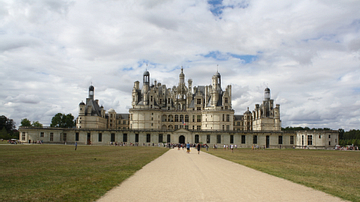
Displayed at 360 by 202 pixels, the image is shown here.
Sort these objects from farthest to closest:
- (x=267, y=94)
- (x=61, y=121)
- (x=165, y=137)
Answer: (x=61, y=121) < (x=267, y=94) < (x=165, y=137)

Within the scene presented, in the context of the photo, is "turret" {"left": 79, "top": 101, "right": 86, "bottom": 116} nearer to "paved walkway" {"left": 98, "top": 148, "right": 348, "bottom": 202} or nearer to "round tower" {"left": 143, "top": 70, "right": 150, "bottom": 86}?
"round tower" {"left": 143, "top": 70, "right": 150, "bottom": 86}

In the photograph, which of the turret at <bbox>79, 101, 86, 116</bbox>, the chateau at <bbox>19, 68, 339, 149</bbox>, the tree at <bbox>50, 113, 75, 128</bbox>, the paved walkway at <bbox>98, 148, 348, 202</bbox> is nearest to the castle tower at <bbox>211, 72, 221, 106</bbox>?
the chateau at <bbox>19, 68, 339, 149</bbox>

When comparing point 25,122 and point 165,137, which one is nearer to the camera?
point 165,137

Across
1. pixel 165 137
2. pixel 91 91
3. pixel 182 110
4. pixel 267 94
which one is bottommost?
pixel 165 137

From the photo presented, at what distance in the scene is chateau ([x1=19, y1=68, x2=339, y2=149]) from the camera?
8581cm

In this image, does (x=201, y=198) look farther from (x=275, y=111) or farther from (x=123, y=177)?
(x=275, y=111)

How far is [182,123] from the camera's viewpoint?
95688 millimetres

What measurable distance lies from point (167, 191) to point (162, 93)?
89.4 metres

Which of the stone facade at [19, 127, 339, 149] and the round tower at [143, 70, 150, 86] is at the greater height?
the round tower at [143, 70, 150, 86]

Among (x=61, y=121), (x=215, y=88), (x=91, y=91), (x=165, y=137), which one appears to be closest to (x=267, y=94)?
(x=215, y=88)

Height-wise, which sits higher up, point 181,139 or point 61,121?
point 61,121

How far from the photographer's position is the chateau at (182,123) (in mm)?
85812

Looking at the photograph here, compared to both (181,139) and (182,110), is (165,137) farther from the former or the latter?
(182,110)

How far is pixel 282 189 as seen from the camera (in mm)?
14859
